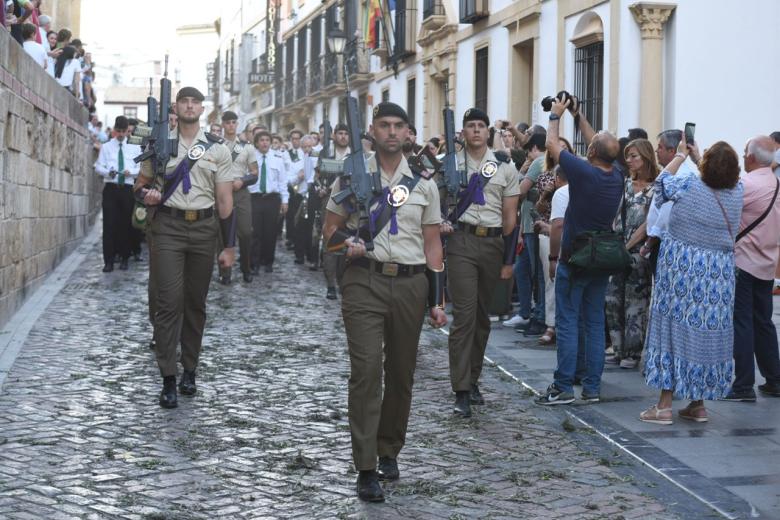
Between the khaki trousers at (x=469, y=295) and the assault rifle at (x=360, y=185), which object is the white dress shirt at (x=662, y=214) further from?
the assault rifle at (x=360, y=185)

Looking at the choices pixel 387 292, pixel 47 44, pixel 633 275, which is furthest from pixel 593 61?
pixel 387 292

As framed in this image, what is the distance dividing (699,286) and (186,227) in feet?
10.6

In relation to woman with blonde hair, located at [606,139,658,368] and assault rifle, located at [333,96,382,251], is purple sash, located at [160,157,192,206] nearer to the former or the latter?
assault rifle, located at [333,96,382,251]

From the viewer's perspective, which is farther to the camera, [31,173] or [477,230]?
[31,173]

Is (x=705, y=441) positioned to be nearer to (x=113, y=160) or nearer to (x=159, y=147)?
(x=159, y=147)

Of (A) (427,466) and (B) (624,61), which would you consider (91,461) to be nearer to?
(A) (427,466)

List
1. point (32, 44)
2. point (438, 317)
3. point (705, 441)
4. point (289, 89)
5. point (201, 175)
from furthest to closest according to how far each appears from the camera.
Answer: point (289, 89) < point (32, 44) < point (201, 175) < point (705, 441) < point (438, 317)

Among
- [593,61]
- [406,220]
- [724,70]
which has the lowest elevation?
[406,220]

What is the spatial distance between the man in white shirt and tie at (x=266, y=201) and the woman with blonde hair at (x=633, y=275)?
322 inches

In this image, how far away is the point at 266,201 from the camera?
1712 centimetres

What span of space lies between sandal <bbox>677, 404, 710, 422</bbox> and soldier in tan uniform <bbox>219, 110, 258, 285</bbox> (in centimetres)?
691

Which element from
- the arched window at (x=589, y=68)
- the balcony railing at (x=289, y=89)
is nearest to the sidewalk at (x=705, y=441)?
the arched window at (x=589, y=68)

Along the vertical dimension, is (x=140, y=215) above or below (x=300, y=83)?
below

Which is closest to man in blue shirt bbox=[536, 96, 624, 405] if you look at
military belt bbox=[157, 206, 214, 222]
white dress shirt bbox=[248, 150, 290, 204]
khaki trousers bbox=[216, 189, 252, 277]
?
military belt bbox=[157, 206, 214, 222]
